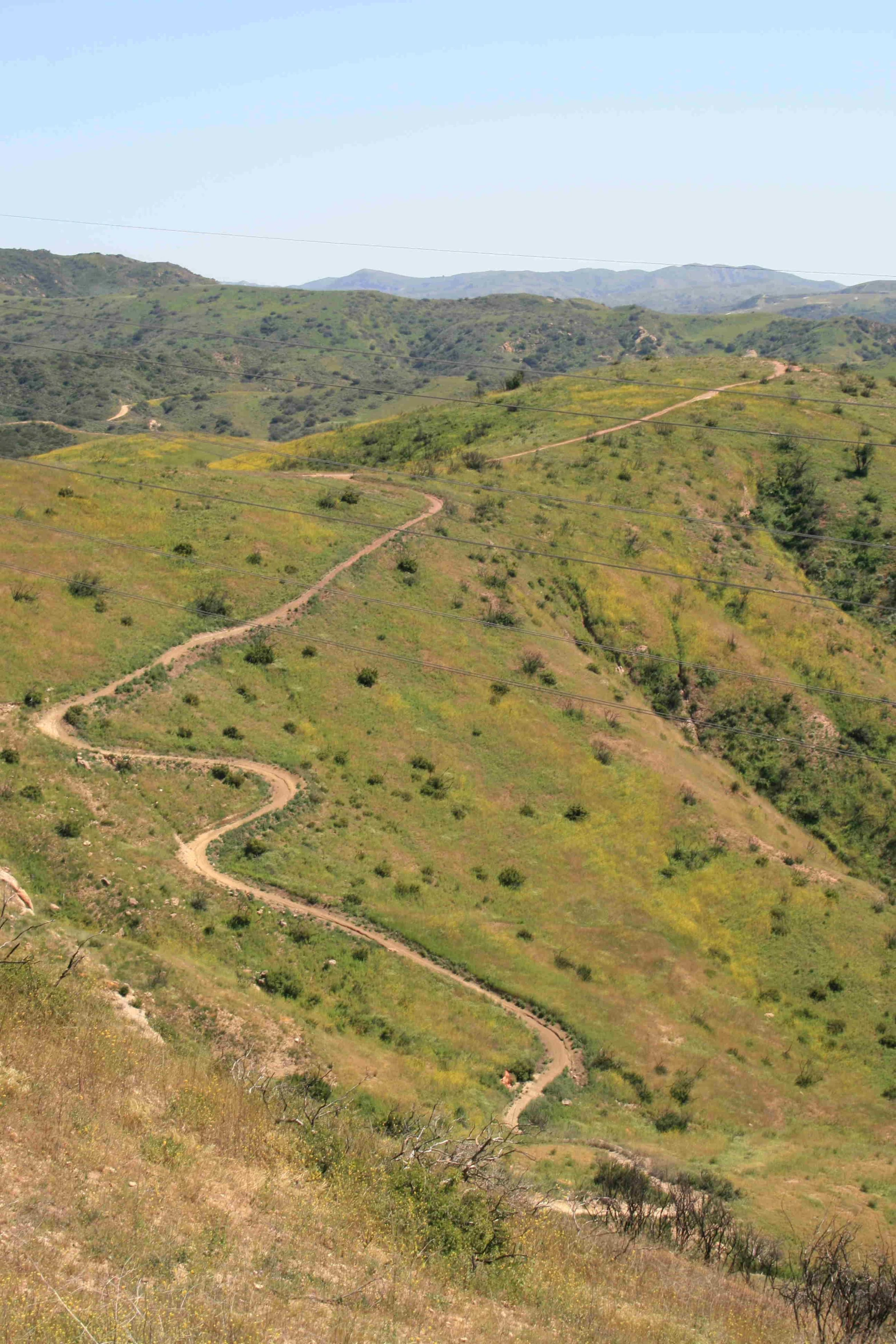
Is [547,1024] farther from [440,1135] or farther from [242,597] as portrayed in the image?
[242,597]

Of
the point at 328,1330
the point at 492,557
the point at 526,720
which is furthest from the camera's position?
the point at 492,557

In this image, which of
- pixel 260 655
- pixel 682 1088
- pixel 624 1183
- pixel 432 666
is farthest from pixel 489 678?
pixel 624 1183

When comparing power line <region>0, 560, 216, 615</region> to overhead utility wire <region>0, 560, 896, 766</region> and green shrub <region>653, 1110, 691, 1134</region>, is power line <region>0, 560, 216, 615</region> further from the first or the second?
green shrub <region>653, 1110, 691, 1134</region>

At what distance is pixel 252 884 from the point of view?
159 feet

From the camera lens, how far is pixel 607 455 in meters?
115

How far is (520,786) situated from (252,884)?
22375 mm

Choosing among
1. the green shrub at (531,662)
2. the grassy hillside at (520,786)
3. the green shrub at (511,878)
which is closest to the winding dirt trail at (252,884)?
the grassy hillside at (520,786)

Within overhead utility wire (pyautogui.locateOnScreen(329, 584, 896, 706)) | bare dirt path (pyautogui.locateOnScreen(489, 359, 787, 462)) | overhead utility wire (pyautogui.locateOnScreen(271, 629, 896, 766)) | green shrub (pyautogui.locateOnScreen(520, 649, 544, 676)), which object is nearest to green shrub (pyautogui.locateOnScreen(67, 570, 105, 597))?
overhead utility wire (pyautogui.locateOnScreen(271, 629, 896, 766))

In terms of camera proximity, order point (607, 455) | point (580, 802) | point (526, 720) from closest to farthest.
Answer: point (580, 802) < point (526, 720) < point (607, 455)

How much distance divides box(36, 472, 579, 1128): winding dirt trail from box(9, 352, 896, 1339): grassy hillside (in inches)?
27.6

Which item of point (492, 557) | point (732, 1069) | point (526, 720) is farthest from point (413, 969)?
point (492, 557)

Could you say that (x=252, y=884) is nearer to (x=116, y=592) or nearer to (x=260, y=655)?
(x=260, y=655)

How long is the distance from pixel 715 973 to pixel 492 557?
1849 inches

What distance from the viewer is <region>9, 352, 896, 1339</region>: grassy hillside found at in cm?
4094
